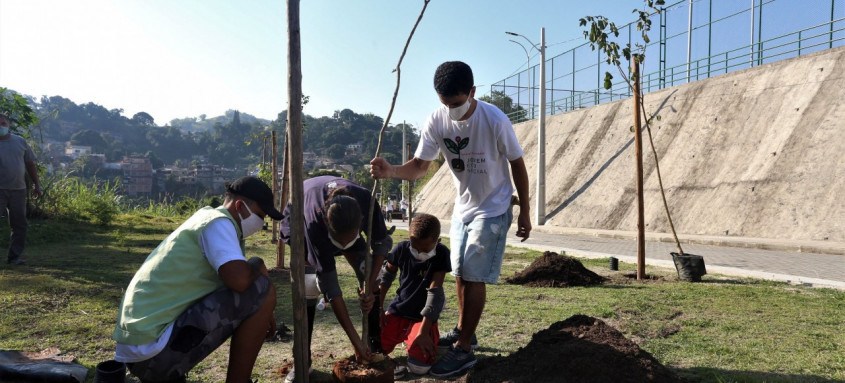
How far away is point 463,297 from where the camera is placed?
11.7ft

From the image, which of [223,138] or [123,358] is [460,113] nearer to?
[123,358]

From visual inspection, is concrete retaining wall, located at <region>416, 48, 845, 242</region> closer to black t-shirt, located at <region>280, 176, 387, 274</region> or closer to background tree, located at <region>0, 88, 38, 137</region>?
black t-shirt, located at <region>280, 176, 387, 274</region>

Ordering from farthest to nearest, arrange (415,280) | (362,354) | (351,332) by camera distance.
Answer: (415,280)
(351,332)
(362,354)

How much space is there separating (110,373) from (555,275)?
5270mm

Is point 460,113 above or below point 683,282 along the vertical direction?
above

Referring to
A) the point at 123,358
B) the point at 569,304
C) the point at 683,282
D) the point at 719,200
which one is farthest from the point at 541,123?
the point at 123,358

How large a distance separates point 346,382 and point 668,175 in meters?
18.4

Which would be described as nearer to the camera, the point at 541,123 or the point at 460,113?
the point at 460,113

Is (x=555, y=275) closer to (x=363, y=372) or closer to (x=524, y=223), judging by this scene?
(x=524, y=223)

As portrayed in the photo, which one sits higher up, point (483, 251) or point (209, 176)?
point (483, 251)

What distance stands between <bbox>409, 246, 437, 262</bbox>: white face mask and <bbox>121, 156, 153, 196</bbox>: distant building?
65906 mm

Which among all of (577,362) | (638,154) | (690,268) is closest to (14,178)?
(577,362)

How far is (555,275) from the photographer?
6785 mm

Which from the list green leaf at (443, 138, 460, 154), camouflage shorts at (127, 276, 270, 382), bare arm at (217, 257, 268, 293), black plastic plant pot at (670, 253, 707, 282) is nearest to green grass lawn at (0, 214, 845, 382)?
black plastic plant pot at (670, 253, 707, 282)
